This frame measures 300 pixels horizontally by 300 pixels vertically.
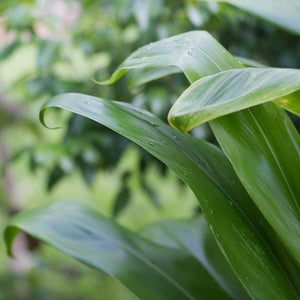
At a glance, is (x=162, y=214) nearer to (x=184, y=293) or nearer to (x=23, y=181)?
(x=23, y=181)

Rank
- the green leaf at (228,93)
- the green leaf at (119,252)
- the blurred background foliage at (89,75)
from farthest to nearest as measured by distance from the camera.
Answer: the blurred background foliage at (89,75) → the green leaf at (119,252) → the green leaf at (228,93)

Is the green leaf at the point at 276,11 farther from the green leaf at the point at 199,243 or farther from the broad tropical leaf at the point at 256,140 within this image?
the green leaf at the point at 199,243

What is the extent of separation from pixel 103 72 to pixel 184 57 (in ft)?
2.45

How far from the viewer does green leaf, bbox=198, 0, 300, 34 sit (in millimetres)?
525

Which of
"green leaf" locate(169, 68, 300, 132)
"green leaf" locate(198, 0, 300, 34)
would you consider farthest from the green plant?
"green leaf" locate(198, 0, 300, 34)

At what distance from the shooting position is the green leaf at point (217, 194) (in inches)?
12.1

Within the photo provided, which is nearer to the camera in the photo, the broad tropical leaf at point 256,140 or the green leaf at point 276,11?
the broad tropical leaf at point 256,140

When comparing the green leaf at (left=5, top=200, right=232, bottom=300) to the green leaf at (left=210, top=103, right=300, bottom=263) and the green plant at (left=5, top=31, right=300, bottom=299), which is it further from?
the green leaf at (left=210, top=103, right=300, bottom=263)

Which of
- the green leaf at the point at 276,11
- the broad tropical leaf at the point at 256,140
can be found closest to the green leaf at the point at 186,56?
the broad tropical leaf at the point at 256,140

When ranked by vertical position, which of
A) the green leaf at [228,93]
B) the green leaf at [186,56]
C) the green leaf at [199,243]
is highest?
the green leaf at [186,56]

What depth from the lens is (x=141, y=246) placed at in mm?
496

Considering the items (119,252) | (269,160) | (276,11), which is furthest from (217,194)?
(276,11)

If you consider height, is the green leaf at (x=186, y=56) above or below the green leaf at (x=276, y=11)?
below

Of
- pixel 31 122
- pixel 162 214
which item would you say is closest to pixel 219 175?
pixel 31 122
